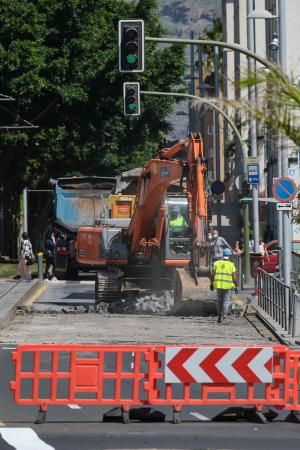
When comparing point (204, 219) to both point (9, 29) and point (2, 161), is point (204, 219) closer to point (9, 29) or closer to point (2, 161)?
point (9, 29)

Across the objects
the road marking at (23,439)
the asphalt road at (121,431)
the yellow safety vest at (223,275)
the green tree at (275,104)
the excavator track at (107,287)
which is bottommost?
the asphalt road at (121,431)

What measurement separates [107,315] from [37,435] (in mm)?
16211

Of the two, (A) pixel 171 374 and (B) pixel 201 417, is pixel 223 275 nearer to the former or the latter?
Result: (B) pixel 201 417

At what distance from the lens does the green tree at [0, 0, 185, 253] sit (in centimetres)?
5256

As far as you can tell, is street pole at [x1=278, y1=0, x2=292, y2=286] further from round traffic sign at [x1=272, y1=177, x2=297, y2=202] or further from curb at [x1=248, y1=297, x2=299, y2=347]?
curb at [x1=248, y1=297, x2=299, y2=347]

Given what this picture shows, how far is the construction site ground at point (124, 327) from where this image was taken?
22.4 metres

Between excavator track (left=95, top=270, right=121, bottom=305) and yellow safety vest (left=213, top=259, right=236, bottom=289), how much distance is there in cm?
501

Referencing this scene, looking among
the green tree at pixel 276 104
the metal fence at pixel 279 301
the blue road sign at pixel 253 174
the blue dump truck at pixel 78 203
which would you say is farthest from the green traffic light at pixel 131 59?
the blue dump truck at pixel 78 203

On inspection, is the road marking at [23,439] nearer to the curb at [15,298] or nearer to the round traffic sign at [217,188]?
the curb at [15,298]

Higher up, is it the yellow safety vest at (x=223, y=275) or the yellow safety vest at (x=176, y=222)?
the yellow safety vest at (x=176, y=222)

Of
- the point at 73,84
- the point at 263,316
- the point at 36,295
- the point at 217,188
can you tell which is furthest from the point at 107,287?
the point at 73,84

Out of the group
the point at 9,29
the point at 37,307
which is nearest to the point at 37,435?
the point at 37,307

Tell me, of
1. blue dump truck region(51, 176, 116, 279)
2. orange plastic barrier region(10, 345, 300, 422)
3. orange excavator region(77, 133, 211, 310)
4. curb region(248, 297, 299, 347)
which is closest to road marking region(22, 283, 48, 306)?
orange excavator region(77, 133, 211, 310)

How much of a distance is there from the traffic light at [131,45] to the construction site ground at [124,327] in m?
4.61
